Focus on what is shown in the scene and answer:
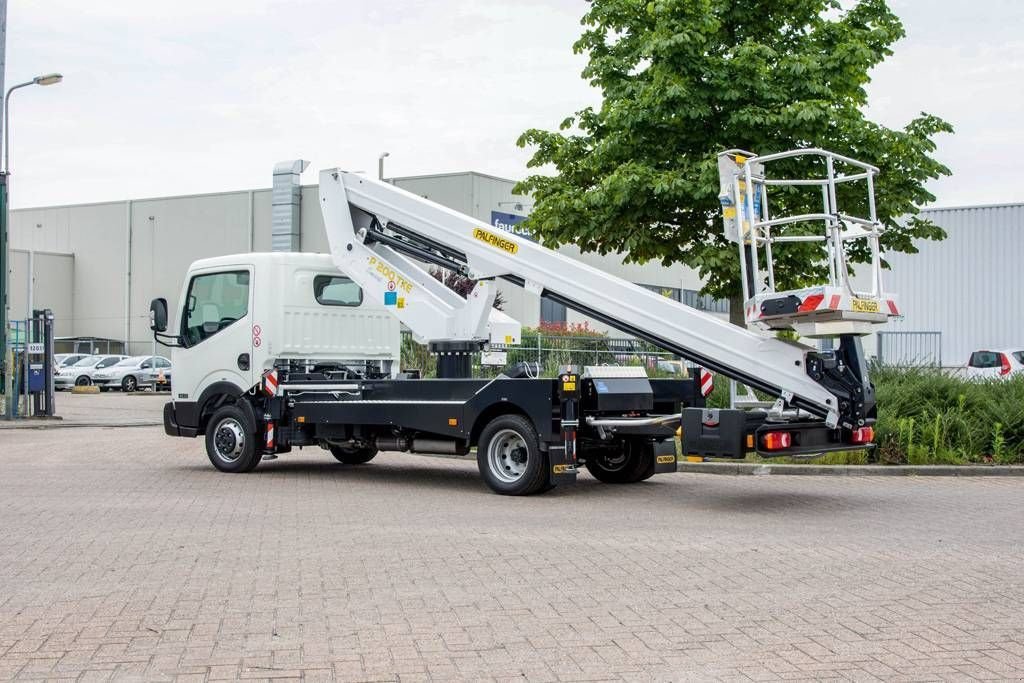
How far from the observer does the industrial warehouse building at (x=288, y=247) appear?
3803cm

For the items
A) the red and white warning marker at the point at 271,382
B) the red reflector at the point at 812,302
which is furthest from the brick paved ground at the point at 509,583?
the red reflector at the point at 812,302

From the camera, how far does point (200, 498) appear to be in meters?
12.2

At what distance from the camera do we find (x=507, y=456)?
12508mm

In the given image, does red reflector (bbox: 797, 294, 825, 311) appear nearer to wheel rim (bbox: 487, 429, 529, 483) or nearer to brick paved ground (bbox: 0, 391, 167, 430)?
wheel rim (bbox: 487, 429, 529, 483)

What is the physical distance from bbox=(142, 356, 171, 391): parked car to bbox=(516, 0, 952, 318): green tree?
93.3 feet

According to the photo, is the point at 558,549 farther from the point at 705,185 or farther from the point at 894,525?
the point at 705,185

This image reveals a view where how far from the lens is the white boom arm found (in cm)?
1147

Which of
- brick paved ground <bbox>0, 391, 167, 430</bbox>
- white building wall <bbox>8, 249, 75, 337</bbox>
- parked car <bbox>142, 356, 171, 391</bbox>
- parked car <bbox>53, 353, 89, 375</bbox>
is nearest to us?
brick paved ground <bbox>0, 391, 167, 430</bbox>

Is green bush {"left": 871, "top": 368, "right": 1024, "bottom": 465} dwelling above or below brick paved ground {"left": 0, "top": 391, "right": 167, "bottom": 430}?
above

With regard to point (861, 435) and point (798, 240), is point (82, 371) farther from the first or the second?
point (861, 435)

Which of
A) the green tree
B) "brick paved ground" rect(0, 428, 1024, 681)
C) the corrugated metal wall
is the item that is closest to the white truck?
"brick paved ground" rect(0, 428, 1024, 681)

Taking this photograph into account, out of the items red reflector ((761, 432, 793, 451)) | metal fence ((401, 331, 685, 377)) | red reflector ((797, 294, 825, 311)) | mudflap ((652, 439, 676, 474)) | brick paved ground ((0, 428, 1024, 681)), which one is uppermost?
red reflector ((797, 294, 825, 311))

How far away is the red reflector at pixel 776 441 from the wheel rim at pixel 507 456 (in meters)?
2.51

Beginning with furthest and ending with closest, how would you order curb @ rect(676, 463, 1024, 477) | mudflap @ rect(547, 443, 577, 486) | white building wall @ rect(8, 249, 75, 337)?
white building wall @ rect(8, 249, 75, 337)
curb @ rect(676, 463, 1024, 477)
mudflap @ rect(547, 443, 577, 486)
